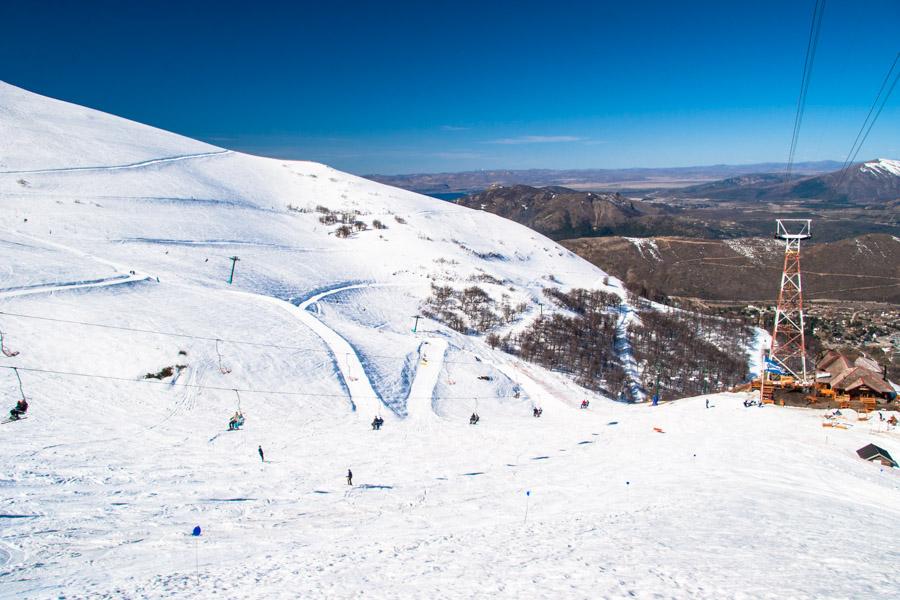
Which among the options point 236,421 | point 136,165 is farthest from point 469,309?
point 136,165

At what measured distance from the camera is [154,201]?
3127 inches

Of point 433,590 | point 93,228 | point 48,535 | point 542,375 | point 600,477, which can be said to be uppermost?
point 93,228

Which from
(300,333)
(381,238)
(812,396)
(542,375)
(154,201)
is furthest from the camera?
(381,238)

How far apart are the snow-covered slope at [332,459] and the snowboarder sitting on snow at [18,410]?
23.0 inches

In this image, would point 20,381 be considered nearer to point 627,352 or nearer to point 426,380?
point 426,380

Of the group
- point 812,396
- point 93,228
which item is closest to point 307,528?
point 812,396

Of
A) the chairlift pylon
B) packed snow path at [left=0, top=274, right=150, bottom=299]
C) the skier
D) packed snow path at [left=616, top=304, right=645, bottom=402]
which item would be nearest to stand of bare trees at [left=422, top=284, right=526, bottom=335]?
packed snow path at [left=616, top=304, right=645, bottom=402]

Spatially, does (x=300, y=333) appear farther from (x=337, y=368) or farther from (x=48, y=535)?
(x=48, y=535)

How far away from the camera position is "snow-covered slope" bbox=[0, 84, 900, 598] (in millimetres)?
13312

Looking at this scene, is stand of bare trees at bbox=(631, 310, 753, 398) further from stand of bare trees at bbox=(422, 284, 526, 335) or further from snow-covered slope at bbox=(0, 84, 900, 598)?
snow-covered slope at bbox=(0, 84, 900, 598)

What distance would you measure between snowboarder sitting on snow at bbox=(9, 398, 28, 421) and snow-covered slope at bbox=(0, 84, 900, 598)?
58 cm

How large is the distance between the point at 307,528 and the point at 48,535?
23.1 ft

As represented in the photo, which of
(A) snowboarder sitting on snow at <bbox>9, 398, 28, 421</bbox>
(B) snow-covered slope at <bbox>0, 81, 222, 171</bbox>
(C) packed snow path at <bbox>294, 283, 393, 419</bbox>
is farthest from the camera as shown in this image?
(B) snow-covered slope at <bbox>0, 81, 222, 171</bbox>

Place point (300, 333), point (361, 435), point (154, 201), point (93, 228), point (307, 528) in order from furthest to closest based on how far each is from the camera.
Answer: point (154, 201) < point (93, 228) < point (300, 333) < point (361, 435) < point (307, 528)
